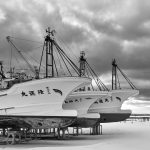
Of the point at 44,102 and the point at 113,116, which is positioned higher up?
the point at 44,102

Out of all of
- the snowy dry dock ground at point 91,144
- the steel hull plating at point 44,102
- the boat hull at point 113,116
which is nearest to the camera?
the snowy dry dock ground at point 91,144

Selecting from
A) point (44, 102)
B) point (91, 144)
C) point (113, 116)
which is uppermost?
point (44, 102)

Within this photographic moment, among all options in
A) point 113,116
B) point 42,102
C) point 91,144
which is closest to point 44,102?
point 42,102

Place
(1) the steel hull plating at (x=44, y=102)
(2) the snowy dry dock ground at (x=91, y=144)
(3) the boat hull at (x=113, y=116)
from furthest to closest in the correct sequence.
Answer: (3) the boat hull at (x=113, y=116) → (1) the steel hull plating at (x=44, y=102) → (2) the snowy dry dock ground at (x=91, y=144)

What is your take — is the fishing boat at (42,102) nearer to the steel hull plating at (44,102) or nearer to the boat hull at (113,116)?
the steel hull plating at (44,102)

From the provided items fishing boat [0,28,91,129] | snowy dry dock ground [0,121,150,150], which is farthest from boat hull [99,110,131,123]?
fishing boat [0,28,91,129]

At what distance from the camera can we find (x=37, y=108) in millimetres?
30344

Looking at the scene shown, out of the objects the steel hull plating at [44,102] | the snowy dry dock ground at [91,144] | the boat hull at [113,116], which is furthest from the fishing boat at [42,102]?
A: the boat hull at [113,116]

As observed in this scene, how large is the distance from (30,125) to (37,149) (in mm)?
8163

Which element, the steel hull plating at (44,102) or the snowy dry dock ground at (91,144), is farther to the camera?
the steel hull plating at (44,102)

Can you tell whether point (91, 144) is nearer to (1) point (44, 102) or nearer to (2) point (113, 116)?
(1) point (44, 102)

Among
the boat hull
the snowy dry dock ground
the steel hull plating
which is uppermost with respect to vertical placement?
the steel hull plating

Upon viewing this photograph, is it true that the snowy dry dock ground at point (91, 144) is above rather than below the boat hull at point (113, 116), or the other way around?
below

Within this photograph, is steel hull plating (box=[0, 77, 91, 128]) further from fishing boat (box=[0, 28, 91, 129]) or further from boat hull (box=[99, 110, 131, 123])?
boat hull (box=[99, 110, 131, 123])
